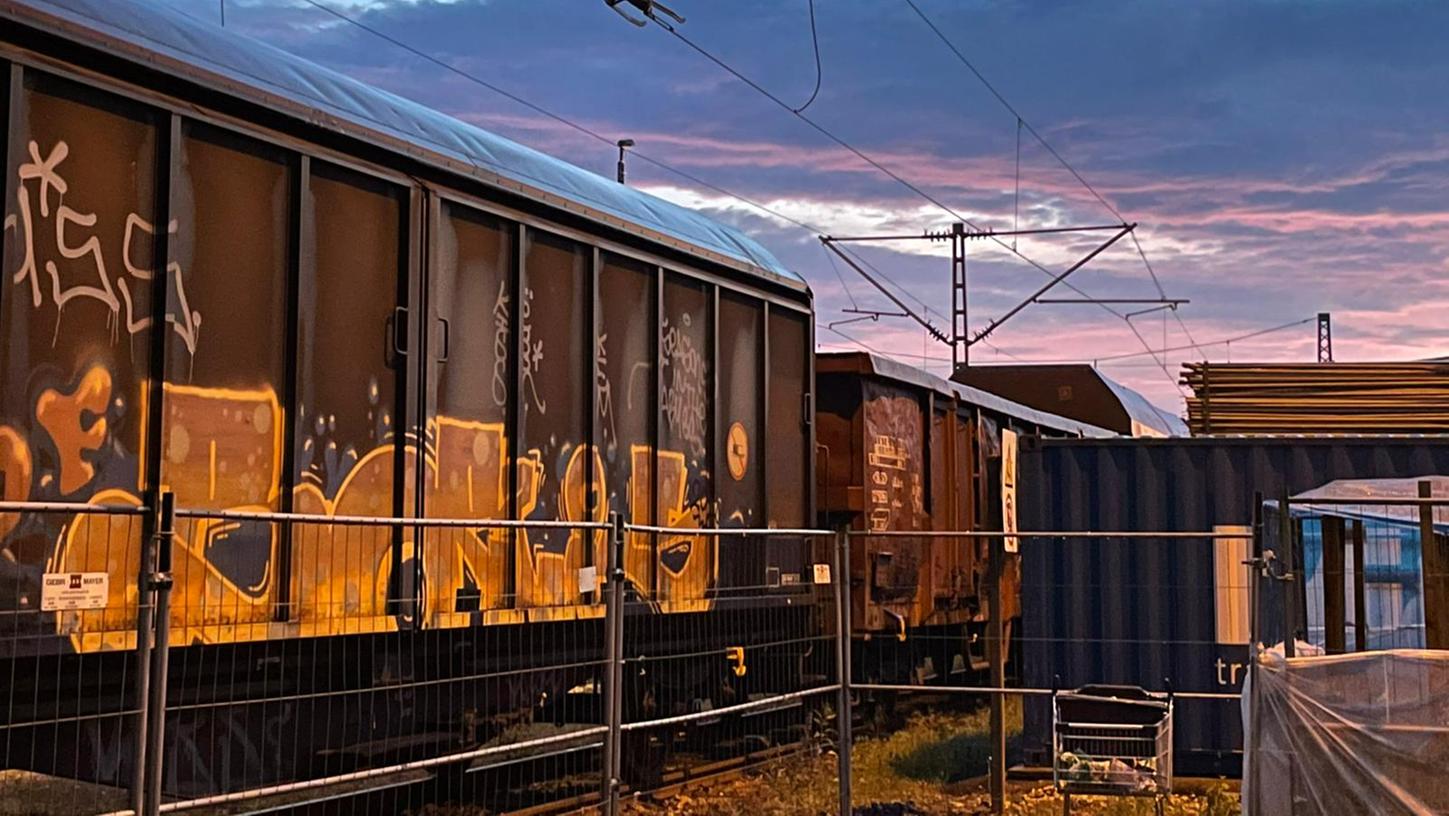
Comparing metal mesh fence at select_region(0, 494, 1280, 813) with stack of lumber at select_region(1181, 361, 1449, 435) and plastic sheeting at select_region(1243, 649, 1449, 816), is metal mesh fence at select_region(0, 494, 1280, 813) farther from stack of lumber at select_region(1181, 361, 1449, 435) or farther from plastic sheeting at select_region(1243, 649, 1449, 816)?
stack of lumber at select_region(1181, 361, 1449, 435)

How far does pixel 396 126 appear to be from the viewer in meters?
8.57

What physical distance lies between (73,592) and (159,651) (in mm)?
334

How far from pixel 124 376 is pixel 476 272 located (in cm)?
268

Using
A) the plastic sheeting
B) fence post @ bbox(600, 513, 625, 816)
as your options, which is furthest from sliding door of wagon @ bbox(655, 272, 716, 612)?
the plastic sheeting

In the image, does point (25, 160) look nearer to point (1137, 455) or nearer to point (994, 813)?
point (994, 813)

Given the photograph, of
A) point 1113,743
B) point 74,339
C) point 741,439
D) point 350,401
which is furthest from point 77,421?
point 741,439

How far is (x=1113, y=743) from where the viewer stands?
9.48 meters

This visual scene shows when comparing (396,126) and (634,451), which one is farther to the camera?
(634,451)

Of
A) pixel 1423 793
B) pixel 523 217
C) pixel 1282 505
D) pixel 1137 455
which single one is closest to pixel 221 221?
pixel 523 217

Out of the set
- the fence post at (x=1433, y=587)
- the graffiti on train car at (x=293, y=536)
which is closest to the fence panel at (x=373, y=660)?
the graffiti on train car at (x=293, y=536)

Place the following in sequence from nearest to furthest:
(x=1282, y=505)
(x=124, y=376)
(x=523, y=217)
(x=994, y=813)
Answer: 1. (x=124, y=376)
2. (x=1282, y=505)
3. (x=523, y=217)
4. (x=994, y=813)

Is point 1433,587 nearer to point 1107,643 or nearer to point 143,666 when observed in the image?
point 1107,643

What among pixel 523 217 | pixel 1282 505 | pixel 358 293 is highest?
pixel 523 217

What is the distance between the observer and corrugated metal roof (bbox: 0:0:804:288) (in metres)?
6.75
